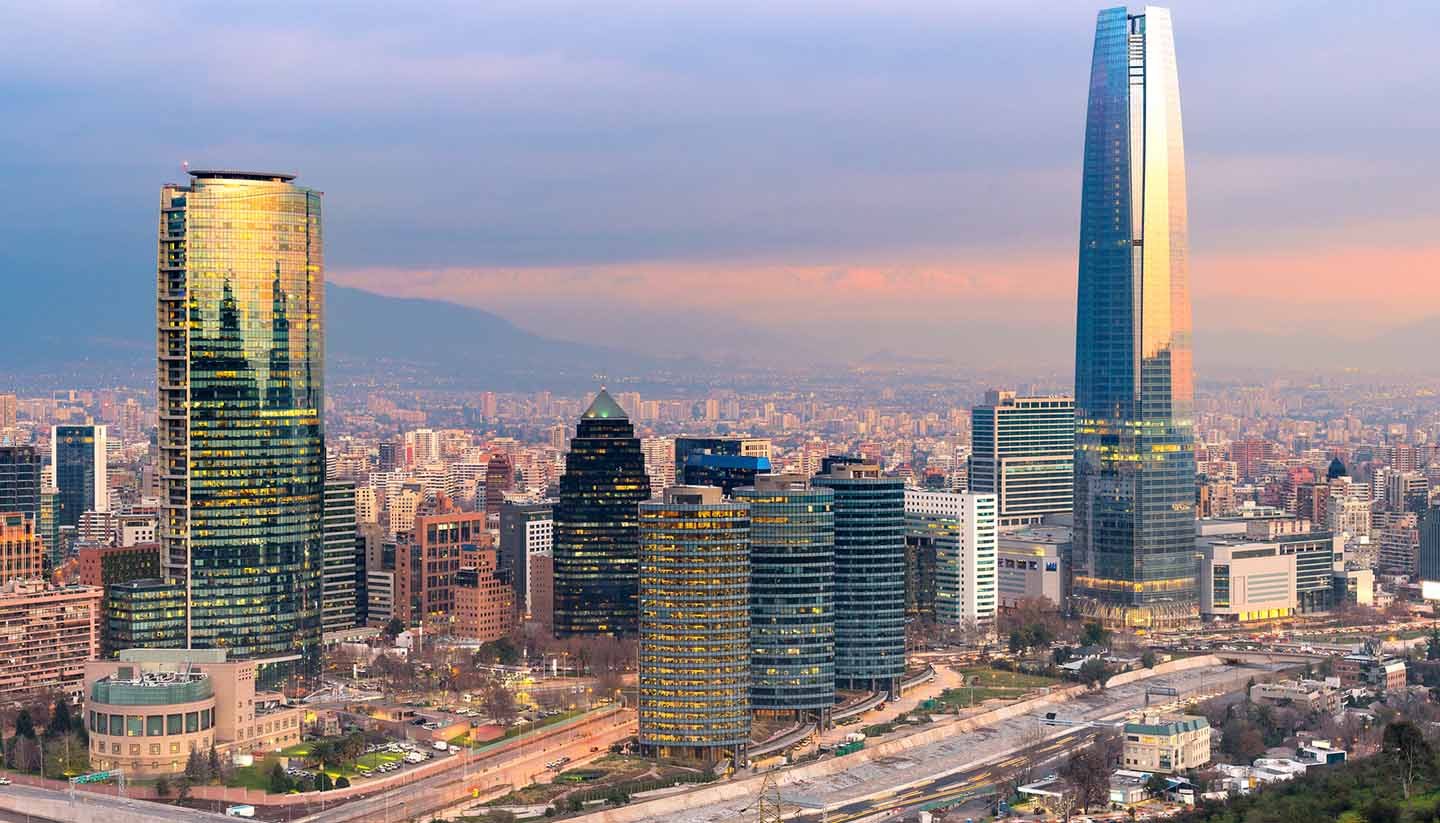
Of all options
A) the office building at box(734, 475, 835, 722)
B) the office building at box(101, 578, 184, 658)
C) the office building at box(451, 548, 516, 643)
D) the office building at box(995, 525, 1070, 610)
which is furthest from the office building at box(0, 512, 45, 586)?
the office building at box(995, 525, 1070, 610)

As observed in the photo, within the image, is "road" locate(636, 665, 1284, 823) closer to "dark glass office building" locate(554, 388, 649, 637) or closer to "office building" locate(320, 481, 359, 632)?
"dark glass office building" locate(554, 388, 649, 637)

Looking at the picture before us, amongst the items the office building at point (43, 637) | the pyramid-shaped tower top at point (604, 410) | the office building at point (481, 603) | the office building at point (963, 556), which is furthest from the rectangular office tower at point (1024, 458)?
the office building at point (43, 637)

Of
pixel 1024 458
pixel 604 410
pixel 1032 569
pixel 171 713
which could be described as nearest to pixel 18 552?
pixel 171 713

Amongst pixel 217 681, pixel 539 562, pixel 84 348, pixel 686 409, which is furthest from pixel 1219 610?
pixel 84 348

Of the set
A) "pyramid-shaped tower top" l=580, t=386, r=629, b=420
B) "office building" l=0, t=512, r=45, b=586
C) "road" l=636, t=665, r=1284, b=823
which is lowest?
"road" l=636, t=665, r=1284, b=823

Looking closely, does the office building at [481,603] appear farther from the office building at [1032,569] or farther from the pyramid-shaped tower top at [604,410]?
the office building at [1032,569]

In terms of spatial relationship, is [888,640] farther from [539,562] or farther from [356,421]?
[356,421]

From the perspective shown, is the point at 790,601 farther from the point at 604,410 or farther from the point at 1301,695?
the point at 604,410
